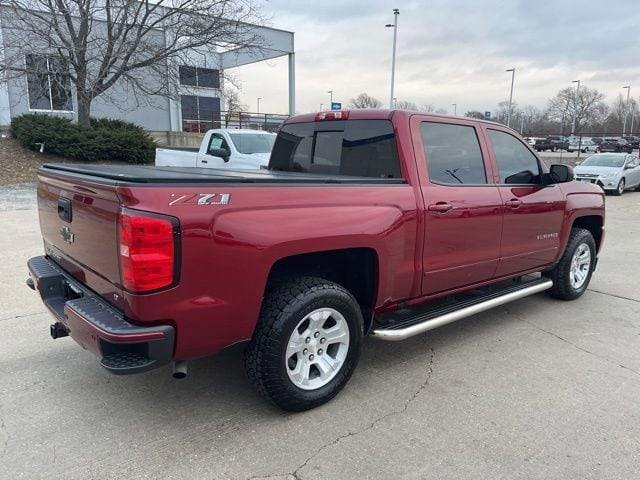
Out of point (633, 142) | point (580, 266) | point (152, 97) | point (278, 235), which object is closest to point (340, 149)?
point (278, 235)

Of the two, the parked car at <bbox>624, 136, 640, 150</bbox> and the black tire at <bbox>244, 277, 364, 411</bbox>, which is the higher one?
the parked car at <bbox>624, 136, 640, 150</bbox>

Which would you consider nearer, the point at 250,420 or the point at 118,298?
the point at 118,298

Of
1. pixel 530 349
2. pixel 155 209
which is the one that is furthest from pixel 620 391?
pixel 155 209

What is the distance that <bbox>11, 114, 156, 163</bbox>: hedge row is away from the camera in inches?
672

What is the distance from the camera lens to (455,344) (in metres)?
4.30

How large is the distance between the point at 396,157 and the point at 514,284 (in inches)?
86.0

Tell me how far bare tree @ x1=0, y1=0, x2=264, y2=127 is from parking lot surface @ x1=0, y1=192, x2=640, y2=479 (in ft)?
49.3

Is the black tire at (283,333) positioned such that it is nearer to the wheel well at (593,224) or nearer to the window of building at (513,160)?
the window of building at (513,160)

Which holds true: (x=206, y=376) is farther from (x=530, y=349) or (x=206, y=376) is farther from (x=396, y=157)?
(x=530, y=349)

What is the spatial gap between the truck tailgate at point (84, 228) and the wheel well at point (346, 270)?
96 cm

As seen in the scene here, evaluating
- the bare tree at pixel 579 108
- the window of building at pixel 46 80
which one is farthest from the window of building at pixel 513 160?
the bare tree at pixel 579 108

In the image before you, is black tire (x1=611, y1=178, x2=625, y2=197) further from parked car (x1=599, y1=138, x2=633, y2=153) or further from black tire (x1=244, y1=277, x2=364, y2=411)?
parked car (x1=599, y1=138, x2=633, y2=153)

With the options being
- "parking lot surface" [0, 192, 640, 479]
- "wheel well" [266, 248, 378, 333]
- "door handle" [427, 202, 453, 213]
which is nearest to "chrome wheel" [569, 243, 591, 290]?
"parking lot surface" [0, 192, 640, 479]

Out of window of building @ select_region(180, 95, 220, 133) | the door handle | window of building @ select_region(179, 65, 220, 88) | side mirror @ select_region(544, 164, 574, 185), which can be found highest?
window of building @ select_region(179, 65, 220, 88)
